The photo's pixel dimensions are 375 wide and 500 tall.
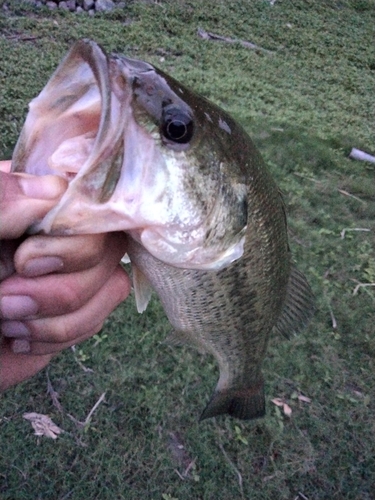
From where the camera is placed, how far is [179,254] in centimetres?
112

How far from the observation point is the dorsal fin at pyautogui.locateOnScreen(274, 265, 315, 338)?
179 cm

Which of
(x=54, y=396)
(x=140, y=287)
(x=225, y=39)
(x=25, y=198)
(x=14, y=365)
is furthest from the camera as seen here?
(x=225, y=39)

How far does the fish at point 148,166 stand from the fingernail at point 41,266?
0.07 meters

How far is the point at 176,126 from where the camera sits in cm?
104

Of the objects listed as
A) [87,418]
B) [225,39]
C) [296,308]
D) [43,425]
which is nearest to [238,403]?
[296,308]

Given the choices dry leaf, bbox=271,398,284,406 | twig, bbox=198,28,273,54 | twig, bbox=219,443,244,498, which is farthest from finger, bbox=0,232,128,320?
twig, bbox=198,28,273,54

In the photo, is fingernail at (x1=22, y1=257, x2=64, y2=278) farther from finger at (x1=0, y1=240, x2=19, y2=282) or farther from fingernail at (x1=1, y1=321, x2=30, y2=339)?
fingernail at (x1=1, y1=321, x2=30, y2=339)

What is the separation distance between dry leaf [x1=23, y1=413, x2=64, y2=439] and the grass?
0.03m

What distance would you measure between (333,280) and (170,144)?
112 inches

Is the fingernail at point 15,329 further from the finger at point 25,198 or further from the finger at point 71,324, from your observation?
the finger at point 25,198

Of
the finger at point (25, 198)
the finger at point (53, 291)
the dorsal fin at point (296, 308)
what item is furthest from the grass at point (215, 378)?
the finger at point (25, 198)

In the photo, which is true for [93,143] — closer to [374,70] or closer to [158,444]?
[158,444]

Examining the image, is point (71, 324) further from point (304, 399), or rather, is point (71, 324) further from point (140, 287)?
point (304, 399)

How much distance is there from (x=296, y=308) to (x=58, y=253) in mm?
1041
